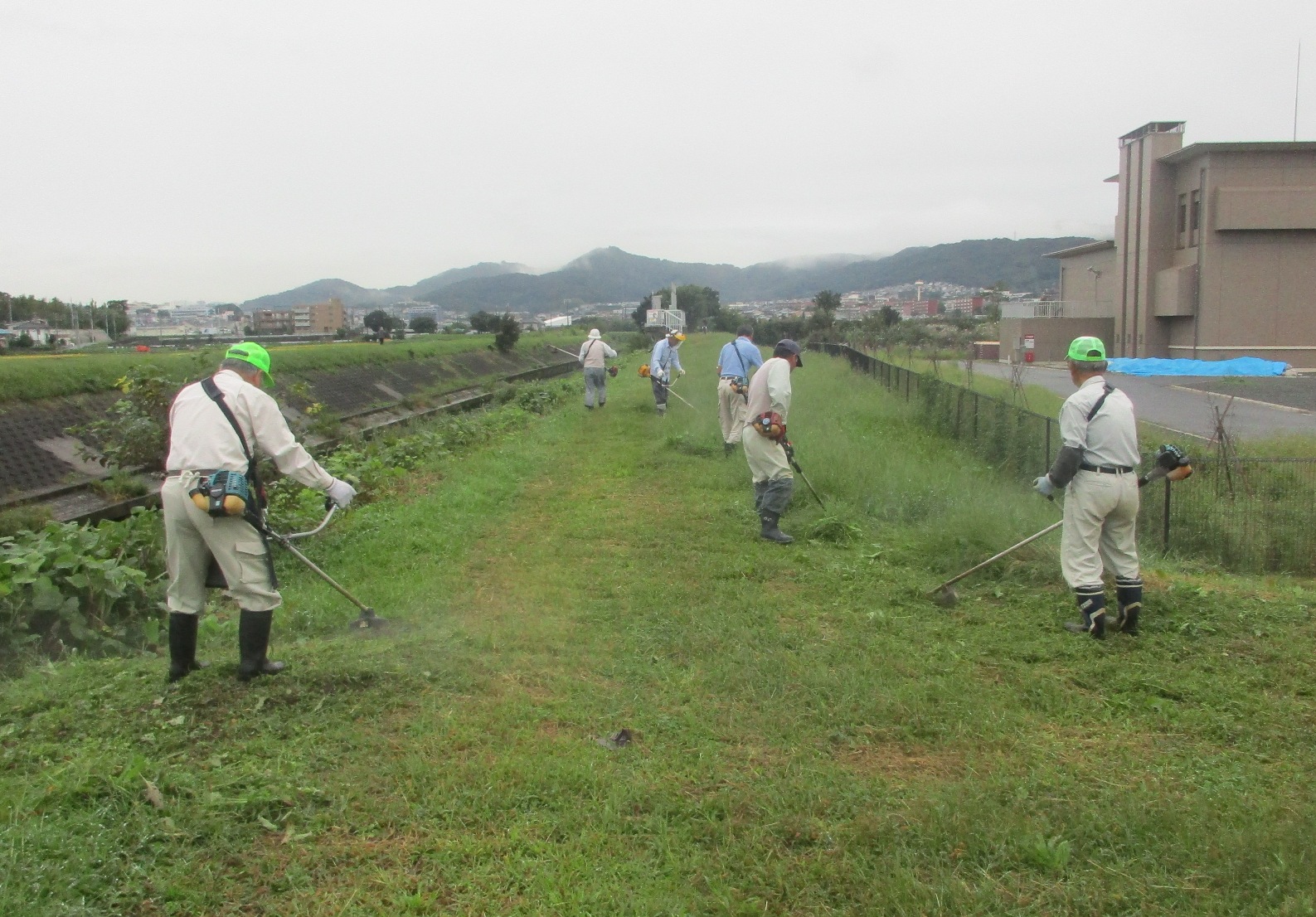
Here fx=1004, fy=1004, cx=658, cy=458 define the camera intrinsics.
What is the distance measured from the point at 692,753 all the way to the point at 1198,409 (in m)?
22.8

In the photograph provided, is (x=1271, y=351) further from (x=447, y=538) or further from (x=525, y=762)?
(x=525, y=762)

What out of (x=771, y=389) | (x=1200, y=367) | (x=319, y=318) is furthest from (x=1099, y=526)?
(x=319, y=318)

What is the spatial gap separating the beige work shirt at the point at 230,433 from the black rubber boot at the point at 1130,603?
5026mm

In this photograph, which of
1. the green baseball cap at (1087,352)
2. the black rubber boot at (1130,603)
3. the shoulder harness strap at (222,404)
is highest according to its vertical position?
the green baseball cap at (1087,352)

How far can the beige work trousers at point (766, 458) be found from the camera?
9438 millimetres

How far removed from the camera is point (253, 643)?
525 centimetres

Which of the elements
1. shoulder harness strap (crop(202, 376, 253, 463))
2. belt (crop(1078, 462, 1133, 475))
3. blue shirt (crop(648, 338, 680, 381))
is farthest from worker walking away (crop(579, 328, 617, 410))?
shoulder harness strap (crop(202, 376, 253, 463))

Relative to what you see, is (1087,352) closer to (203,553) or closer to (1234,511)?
(1234,511)

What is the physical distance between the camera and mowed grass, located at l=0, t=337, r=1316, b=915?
11.4 feet

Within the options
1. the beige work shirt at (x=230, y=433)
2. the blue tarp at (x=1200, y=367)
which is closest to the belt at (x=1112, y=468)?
the beige work shirt at (x=230, y=433)

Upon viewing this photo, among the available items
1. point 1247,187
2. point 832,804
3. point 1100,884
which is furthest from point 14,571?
point 1247,187

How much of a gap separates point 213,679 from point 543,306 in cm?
12887

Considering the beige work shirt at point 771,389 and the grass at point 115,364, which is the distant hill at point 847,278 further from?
the beige work shirt at point 771,389

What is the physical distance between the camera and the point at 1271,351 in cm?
3934
